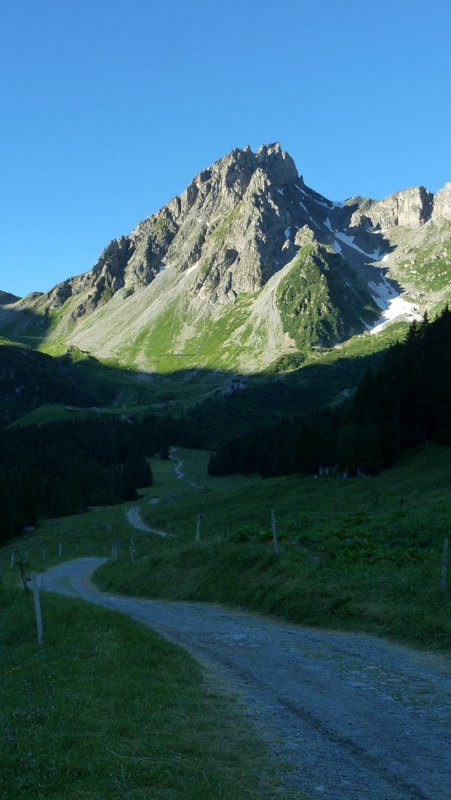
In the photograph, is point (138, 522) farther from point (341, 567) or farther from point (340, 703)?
point (340, 703)

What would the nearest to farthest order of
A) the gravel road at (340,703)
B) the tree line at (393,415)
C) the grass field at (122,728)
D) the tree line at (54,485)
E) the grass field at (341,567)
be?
the grass field at (122,728) < the gravel road at (340,703) < the grass field at (341,567) < the tree line at (393,415) < the tree line at (54,485)

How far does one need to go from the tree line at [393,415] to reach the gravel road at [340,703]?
5651cm

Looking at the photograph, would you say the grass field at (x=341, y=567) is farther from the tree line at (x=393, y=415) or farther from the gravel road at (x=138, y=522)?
the gravel road at (x=138, y=522)

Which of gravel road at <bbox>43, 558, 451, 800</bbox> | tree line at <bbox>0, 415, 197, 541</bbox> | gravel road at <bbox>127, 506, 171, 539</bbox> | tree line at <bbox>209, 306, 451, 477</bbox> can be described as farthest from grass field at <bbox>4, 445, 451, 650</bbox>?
tree line at <bbox>0, 415, 197, 541</bbox>

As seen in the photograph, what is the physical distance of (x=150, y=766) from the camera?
32.0ft

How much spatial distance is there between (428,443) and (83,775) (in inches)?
2950

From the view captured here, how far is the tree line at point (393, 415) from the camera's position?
77.8m

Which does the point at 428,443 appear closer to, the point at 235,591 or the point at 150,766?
the point at 235,591

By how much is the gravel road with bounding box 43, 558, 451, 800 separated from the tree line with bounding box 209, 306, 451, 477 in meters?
56.5

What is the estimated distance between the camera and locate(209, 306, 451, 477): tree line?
7781 cm

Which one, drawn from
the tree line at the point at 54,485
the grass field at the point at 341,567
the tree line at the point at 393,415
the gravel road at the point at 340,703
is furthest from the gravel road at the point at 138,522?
the gravel road at the point at 340,703

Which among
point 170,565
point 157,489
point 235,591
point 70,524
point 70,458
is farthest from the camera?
point 70,458

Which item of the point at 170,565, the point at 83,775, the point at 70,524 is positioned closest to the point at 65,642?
the point at 83,775

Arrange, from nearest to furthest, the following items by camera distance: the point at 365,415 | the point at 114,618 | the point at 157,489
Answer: the point at 114,618 < the point at 365,415 < the point at 157,489
